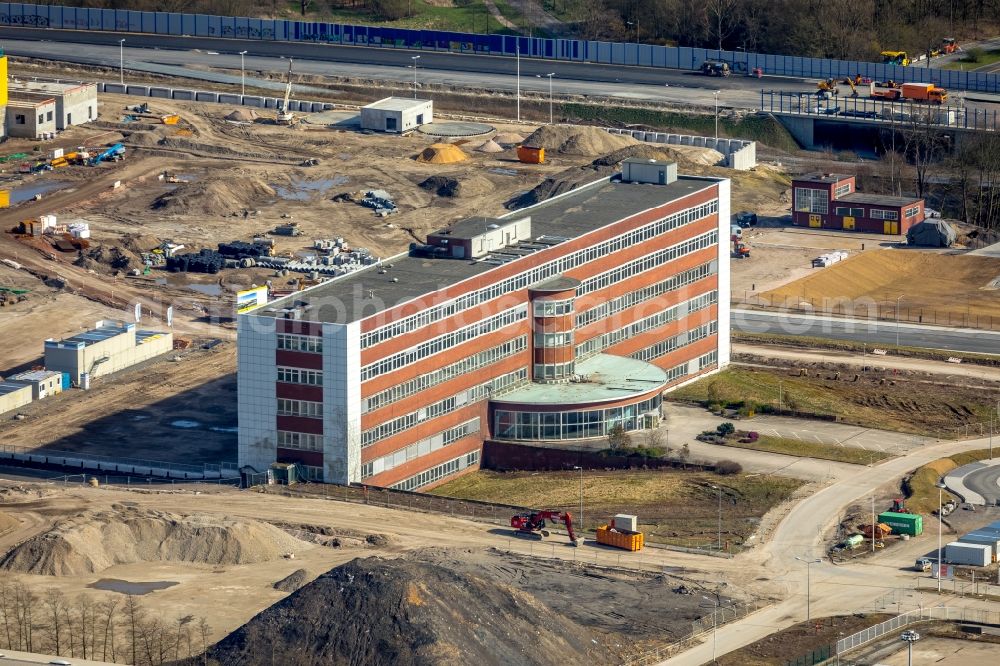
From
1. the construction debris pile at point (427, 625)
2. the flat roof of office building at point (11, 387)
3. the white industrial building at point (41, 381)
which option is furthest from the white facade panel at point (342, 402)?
the white industrial building at point (41, 381)

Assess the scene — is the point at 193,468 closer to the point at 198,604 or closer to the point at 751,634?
the point at 198,604

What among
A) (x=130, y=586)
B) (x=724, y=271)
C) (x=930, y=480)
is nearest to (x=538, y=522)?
(x=130, y=586)

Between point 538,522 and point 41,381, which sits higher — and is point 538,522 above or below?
below

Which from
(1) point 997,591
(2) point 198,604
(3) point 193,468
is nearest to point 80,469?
(3) point 193,468

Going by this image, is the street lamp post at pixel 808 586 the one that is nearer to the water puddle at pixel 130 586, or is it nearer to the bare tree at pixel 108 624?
the water puddle at pixel 130 586

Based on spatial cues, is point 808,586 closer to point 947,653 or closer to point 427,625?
point 947,653
